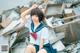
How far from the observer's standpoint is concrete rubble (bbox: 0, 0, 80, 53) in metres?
5.91

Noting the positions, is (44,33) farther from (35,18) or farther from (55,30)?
(55,30)

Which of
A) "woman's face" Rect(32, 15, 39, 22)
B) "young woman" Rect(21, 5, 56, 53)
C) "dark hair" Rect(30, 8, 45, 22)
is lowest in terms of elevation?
"young woman" Rect(21, 5, 56, 53)

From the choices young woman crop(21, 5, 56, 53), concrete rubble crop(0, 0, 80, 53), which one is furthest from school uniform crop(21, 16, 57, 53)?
concrete rubble crop(0, 0, 80, 53)

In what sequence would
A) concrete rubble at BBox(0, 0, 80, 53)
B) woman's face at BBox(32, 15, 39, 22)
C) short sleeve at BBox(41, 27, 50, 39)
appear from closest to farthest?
short sleeve at BBox(41, 27, 50, 39) < woman's face at BBox(32, 15, 39, 22) < concrete rubble at BBox(0, 0, 80, 53)

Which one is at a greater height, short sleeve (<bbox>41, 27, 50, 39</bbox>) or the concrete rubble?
the concrete rubble

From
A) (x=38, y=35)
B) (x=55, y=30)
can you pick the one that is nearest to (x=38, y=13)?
(x=38, y=35)

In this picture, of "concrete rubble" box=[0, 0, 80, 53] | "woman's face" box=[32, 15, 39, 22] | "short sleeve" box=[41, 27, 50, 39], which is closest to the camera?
"short sleeve" box=[41, 27, 50, 39]

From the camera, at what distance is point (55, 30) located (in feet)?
19.9

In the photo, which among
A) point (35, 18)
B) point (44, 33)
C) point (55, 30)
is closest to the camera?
point (44, 33)

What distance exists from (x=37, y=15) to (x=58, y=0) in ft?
10.5

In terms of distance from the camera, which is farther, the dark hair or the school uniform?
the dark hair

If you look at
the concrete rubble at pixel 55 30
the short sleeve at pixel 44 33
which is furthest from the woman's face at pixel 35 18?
the concrete rubble at pixel 55 30

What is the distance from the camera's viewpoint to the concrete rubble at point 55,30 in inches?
233

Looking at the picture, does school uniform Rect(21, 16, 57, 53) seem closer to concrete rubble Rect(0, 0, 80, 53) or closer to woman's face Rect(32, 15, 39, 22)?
woman's face Rect(32, 15, 39, 22)
